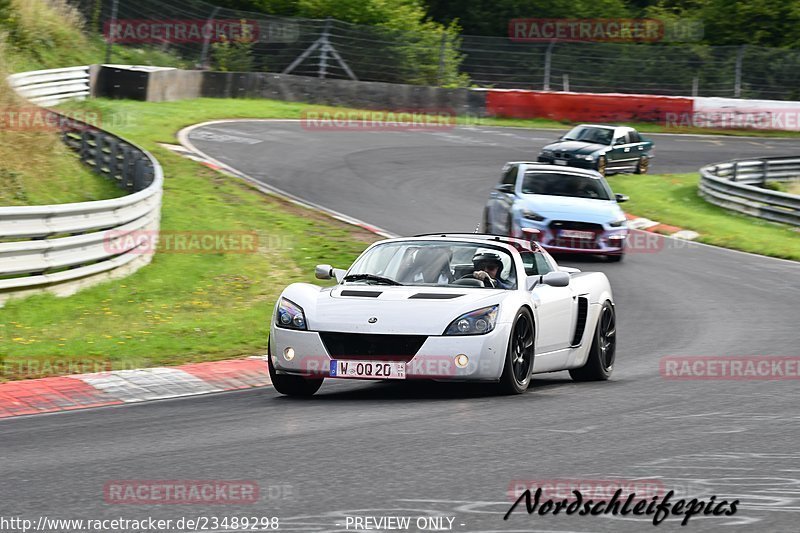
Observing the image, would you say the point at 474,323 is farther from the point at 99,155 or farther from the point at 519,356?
the point at 99,155

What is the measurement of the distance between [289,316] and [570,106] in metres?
33.7

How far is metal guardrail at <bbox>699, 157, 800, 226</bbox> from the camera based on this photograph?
28.9m

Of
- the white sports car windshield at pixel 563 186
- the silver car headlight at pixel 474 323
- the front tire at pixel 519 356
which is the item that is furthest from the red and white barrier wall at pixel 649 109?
the silver car headlight at pixel 474 323

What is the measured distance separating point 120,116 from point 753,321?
20.4 meters

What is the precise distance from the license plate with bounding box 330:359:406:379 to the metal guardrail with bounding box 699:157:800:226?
21.3 meters

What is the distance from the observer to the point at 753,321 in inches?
627

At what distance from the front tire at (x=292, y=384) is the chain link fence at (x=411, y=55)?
108 ft

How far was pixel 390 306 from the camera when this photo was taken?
927 centimetres

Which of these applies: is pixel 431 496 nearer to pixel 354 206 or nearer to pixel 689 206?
pixel 354 206

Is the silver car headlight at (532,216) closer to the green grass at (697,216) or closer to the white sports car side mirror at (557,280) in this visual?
the green grass at (697,216)

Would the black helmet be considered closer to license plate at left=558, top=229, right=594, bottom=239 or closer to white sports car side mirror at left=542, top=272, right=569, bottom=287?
white sports car side mirror at left=542, top=272, right=569, bottom=287

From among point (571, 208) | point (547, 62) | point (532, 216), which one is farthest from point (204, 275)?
point (547, 62)

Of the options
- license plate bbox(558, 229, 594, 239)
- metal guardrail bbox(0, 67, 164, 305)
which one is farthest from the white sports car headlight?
metal guardrail bbox(0, 67, 164, 305)

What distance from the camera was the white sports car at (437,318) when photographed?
9.09 m
